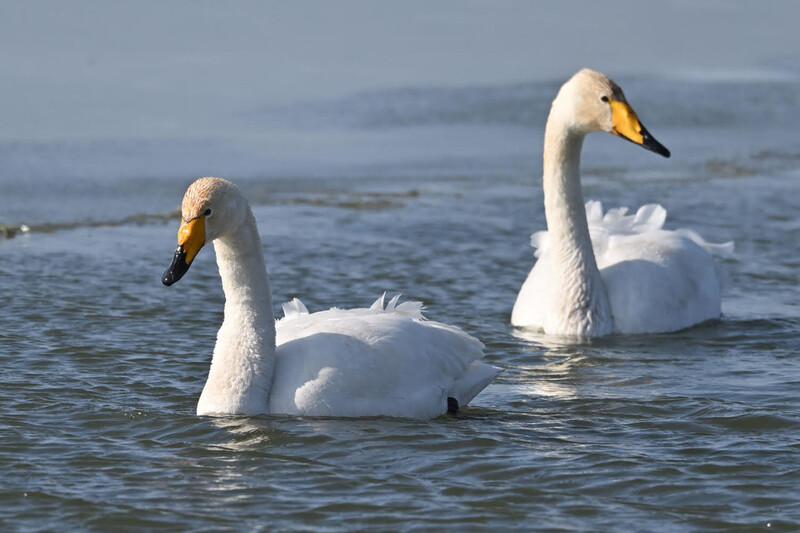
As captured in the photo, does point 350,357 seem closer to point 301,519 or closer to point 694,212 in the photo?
point 301,519

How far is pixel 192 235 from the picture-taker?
20.7 ft

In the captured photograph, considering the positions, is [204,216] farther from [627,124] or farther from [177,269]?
[627,124]

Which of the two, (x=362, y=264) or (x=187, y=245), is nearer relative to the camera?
(x=187, y=245)

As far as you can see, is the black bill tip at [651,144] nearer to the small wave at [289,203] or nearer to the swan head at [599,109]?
the swan head at [599,109]

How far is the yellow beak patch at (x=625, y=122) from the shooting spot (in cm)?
870

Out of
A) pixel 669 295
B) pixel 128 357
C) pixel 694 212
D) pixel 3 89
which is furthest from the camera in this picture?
pixel 3 89

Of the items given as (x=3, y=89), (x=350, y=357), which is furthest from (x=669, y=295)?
(x=3, y=89)

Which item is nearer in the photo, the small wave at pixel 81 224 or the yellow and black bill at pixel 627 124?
the yellow and black bill at pixel 627 124

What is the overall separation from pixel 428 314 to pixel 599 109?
1.78 m

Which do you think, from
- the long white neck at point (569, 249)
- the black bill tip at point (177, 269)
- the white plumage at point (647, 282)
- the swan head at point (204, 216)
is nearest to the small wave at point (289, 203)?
the white plumage at point (647, 282)

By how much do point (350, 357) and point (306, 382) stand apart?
24 cm

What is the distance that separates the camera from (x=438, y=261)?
36.2 feet

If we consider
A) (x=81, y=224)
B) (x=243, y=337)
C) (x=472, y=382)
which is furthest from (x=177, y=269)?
(x=81, y=224)

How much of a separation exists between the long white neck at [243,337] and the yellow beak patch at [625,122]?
2.97m
